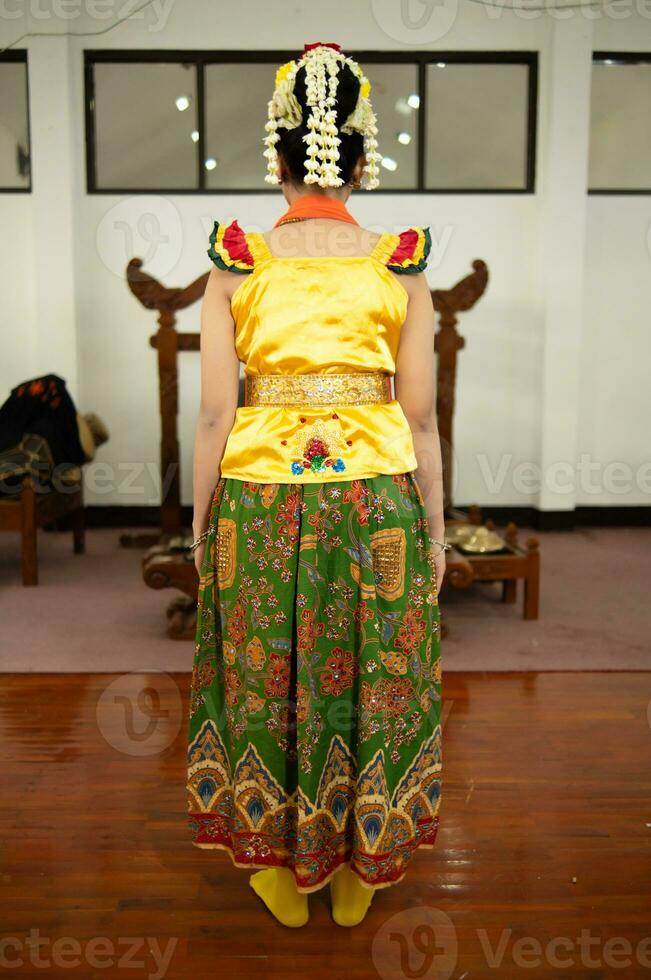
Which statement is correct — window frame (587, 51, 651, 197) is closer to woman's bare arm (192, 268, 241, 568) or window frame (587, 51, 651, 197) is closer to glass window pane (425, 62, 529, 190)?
glass window pane (425, 62, 529, 190)

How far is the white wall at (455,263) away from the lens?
503 centimetres

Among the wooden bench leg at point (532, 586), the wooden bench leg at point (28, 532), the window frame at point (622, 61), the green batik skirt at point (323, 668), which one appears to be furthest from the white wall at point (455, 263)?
Result: the green batik skirt at point (323, 668)

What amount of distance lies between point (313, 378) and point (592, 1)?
174 inches

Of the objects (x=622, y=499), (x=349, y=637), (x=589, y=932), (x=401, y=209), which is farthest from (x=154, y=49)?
(x=589, y=932)

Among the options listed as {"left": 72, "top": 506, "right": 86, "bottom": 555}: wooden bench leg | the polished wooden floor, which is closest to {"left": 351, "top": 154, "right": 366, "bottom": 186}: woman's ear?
the polished wooden floor

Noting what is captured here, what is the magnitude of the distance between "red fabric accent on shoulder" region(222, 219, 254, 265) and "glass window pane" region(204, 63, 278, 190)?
12.4 ft

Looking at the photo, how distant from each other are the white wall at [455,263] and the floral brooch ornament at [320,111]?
3.80 meters

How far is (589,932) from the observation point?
1.67 metres

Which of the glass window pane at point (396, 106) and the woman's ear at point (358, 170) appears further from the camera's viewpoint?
the glass window pane at point (396, 106)

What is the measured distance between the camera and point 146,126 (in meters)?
5.14

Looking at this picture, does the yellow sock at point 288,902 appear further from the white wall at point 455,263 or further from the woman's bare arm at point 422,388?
the white wall at point 455,263

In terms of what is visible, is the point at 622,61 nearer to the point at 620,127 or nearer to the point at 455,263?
the point at 620,127

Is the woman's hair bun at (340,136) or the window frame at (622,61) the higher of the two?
the window frame at (622,61)

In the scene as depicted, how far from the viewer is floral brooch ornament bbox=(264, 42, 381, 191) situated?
1.45 meters
